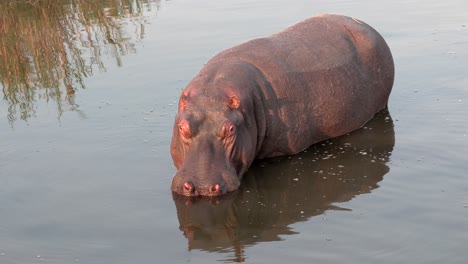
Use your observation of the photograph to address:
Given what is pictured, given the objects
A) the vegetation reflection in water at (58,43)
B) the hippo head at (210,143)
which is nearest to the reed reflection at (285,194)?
the hippo head at (210,143)

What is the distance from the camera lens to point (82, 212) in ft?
24.9

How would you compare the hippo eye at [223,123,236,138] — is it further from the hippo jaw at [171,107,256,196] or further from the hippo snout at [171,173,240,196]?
the hippo snout at [171,173,240,196]

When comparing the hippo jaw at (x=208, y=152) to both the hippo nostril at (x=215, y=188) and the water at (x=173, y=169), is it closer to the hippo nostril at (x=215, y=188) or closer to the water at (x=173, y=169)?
the hippo nostril at (x=215, y=188)

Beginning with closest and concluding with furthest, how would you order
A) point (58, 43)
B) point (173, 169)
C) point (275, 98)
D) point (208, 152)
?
point (208, 152) < point (173, 169) < point (275, 98) < point (58, 43)

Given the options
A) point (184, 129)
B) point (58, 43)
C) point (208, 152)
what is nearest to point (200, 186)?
point (208, 152)

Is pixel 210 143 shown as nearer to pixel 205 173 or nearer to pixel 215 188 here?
pixel 205 173

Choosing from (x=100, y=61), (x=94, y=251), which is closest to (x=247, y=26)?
(x=100, y=61)

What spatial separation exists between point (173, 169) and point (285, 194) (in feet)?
3.87

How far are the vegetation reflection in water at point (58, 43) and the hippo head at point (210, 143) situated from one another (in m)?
2.98

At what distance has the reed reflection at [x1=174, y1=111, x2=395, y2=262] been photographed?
698 cm

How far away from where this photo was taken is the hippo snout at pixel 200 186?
754 centimetres

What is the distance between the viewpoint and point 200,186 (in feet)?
24.7

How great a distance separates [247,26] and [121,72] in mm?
2496

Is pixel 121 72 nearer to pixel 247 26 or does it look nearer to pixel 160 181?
pixel 247 26
